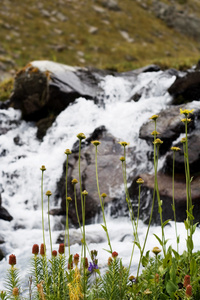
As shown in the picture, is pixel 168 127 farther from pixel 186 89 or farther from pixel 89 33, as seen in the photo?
pixel 89 33

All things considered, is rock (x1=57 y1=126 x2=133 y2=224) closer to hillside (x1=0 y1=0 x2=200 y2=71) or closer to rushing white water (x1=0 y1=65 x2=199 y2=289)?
rushing white water (x1=0 y1=65 x2=199 y2=289)

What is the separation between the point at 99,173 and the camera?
701cm

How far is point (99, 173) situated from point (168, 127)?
153 cm

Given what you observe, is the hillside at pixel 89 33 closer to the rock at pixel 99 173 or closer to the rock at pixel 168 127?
the rock at pixel 99 173

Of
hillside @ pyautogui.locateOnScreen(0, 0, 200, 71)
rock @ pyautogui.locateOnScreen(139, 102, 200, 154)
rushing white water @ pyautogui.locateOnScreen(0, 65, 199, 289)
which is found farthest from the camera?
hillside @ pyautogui.locateOnScreen(0, 0, 200, 71)

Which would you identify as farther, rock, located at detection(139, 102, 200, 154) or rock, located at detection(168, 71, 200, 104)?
rock, located at detection(168, 71, 200, 104)

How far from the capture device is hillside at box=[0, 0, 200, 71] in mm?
21141

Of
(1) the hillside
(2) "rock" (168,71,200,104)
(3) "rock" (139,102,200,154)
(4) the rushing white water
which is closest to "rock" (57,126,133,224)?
(4) the rushing white water

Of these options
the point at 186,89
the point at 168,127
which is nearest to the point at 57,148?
the point at 168,127

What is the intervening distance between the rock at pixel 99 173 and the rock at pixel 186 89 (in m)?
1.88

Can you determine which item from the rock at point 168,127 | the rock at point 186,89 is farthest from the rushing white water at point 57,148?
the rock at point 168,127

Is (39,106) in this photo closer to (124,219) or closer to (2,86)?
(2,86)

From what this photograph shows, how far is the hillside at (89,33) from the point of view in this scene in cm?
2114

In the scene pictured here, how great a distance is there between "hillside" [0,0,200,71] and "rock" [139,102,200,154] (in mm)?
12669
